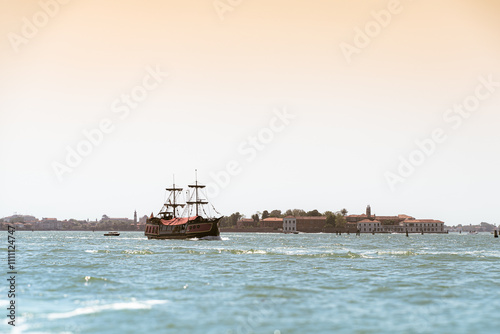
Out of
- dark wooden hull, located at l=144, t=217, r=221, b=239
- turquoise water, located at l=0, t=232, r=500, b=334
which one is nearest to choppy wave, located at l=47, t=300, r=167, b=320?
turquoise water, located at l=0, t=232, r=500, b=334

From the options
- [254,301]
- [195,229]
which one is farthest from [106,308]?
[195,229]

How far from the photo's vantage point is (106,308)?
77.2 ft

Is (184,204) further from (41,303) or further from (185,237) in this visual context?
(41,303)

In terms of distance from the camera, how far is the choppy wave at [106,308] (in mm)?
22130

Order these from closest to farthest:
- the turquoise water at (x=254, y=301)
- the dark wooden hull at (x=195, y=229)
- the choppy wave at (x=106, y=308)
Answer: the turquoise water at (x=254, y=301)
the choppy wave at (x=106, y=308)
the dark wooden hull at (x=195, y=229)

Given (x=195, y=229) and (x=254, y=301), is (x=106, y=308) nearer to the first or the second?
(x=254, y=301)

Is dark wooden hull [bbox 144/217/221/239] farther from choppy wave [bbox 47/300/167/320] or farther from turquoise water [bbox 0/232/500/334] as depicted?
choppy wave [bbox 47/300/167/320]

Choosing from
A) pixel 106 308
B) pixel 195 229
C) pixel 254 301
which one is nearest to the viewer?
pixel 106 308

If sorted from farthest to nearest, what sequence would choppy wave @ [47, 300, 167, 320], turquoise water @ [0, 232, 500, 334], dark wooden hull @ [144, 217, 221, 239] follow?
1. dark wooden hull @ [144, 217, 221, 239]
2. choppy wave @ [47, 300, 167, 320]
3. turquoise water @ [0, 232, 500, 334]

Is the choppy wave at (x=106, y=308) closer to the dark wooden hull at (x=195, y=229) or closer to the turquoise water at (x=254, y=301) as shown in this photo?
the turquoise water at (x=254, y=301)

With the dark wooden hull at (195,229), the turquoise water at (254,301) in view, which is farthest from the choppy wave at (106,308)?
the dark wooden hull at (195,229)

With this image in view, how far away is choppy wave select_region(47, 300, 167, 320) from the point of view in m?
22.1

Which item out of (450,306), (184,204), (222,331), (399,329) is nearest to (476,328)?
(399,329)

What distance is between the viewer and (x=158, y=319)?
2112 centimetres
